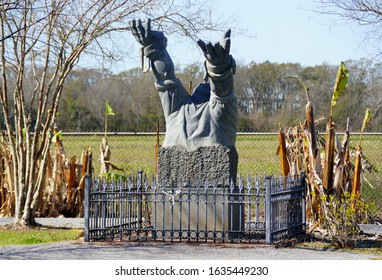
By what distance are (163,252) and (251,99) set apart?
22.0m

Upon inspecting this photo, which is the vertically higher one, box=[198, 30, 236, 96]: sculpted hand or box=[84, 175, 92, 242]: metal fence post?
box=[198, 30, 236, 96]: sculpted hand

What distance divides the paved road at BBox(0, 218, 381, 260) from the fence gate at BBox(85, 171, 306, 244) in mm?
391

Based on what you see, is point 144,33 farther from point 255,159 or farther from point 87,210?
point 255,159

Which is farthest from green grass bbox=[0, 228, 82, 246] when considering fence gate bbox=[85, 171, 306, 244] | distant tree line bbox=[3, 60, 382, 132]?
distant tree line bbox=[3, 60, 382, 132]

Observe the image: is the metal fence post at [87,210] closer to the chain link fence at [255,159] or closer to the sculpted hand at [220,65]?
the sculpted hand at [220,65]

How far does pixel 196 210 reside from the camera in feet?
42.7

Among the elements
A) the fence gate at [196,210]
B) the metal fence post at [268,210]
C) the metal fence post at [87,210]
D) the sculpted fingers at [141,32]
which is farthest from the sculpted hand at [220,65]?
the metal fence post at [87,210]

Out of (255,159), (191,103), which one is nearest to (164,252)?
(191,103)

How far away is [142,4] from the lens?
15.8 m

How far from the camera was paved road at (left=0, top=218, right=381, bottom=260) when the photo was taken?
11.5 meters

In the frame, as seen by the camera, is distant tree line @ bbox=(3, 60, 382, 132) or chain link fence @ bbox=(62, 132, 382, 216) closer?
chain link fence @ bbox=(62, 132, 382, 216)

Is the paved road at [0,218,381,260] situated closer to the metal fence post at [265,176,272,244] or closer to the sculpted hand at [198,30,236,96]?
Answer: the metal fence post at [265,176,272,244]

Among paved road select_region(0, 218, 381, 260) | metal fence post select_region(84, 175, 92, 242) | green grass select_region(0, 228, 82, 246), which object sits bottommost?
green grass select_region(0, 228, 82, 246)

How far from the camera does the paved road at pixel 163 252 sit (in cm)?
1148
